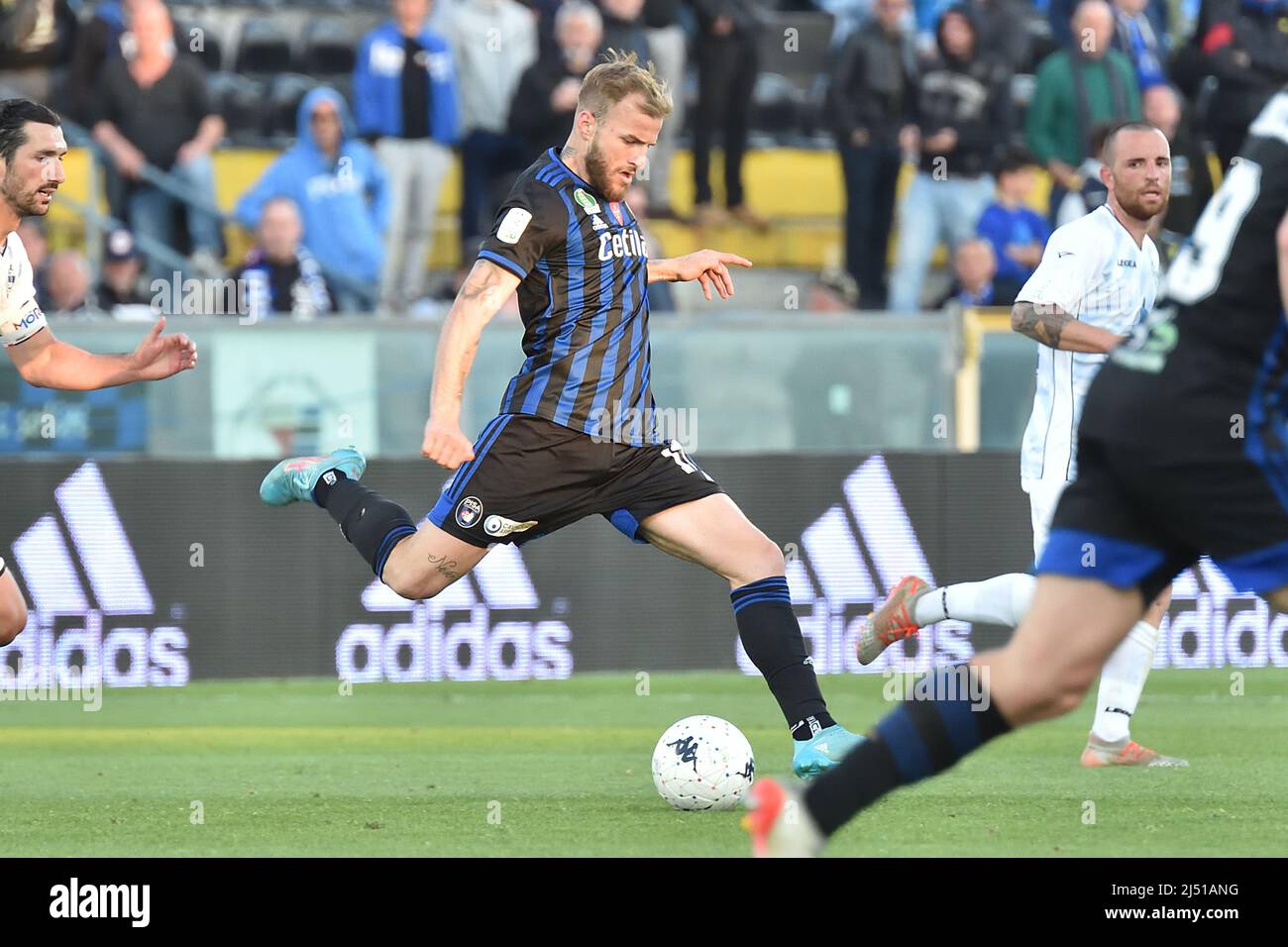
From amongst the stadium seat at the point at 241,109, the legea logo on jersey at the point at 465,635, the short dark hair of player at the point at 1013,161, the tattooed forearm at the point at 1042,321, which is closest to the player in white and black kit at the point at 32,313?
the tattooed forearm at the point at 1042,321

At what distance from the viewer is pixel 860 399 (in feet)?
39.7

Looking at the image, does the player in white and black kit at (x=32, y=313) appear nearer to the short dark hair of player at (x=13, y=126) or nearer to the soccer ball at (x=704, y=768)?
the short dark hair of player at (x=13, y=126)

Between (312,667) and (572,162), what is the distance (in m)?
5.12

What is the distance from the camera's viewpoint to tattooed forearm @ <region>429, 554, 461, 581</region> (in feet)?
24.2

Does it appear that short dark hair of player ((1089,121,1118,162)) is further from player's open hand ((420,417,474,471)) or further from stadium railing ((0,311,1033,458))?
player's open hand ((420,417,474,471))

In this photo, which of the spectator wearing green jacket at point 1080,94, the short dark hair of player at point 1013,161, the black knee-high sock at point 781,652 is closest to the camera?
the black knee-high sock at point 781,652

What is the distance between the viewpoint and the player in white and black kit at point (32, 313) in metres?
6.76

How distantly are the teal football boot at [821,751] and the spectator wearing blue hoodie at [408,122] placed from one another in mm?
7949

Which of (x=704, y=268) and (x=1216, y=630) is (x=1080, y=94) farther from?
(x=704, y=268)

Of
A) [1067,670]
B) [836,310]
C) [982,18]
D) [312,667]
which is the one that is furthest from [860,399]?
[1067,670]

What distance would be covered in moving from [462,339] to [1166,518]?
272 centimetres

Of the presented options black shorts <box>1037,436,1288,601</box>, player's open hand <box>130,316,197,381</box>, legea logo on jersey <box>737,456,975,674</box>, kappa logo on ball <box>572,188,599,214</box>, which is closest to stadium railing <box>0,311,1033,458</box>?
legea logo on jersey <box>737,456,975,674</box>

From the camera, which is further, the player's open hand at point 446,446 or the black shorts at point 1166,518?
the player's open hand at point 446,446

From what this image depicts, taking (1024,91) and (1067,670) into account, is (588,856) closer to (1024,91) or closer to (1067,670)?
(1067,670)
